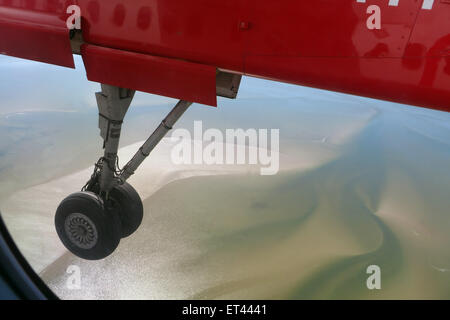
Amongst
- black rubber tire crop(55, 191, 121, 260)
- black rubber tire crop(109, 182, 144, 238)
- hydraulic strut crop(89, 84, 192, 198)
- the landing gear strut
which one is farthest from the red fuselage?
black rubber tire crop(109, 182, 144, 238)

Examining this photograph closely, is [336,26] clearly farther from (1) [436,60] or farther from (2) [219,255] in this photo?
(2) [219,255]

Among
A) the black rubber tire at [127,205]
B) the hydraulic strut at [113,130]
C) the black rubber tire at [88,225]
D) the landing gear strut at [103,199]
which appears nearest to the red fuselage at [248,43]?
the hydraulic strut at [113,130]

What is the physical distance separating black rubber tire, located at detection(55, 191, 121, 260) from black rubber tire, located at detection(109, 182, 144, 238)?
0.24m

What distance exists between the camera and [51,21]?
193 centimetres

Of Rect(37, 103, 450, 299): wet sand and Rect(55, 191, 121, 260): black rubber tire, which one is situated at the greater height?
Rect(55, 191, 121, 260): black rubber tire

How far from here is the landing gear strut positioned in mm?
2455

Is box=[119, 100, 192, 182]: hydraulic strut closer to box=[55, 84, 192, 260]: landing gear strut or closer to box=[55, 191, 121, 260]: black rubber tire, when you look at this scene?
box=[55, 84, 192, 260]: landing gear strut

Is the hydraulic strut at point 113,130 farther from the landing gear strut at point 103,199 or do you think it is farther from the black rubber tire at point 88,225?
the black rubber tire at point 88,225

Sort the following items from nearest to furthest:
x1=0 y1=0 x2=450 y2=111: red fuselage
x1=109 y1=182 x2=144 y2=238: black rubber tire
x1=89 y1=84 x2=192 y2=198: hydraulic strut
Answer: x1=0 y1=0 x2=450 y2=111: red fuselage < x1=89 y1=84 x2=192 y2=198: hydraulic strut < x1=109 y1=182 x2=144 y2=238: black rubber tire

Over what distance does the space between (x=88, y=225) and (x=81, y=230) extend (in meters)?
0.08

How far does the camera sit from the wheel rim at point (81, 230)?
2.60 meters

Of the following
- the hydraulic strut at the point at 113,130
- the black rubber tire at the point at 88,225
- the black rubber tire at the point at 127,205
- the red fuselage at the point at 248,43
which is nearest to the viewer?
the red fuselage at the point at 248,43

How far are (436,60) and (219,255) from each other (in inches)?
110

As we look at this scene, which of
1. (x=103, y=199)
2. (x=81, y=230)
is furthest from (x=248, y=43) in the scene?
(x=81, y=230)
